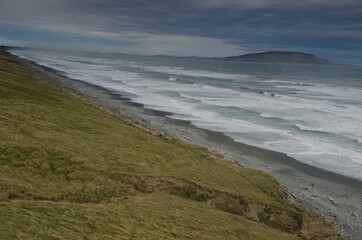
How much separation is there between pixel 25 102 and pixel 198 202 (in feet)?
62.5

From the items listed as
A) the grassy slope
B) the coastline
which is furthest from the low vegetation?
the coastline

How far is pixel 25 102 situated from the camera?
26562mm

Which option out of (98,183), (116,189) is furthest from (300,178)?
(98,183)

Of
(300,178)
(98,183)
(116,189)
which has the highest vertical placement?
(98,183)

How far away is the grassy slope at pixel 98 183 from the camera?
11758 millimetres

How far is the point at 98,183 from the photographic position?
1580cm

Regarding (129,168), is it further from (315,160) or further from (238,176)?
(315,160)

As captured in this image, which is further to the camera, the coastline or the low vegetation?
the coastline

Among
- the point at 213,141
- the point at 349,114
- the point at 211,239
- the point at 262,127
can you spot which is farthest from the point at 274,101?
the point at 211,239

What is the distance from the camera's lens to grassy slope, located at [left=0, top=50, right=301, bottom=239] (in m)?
11.8

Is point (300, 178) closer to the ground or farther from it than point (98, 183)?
closer to the ground

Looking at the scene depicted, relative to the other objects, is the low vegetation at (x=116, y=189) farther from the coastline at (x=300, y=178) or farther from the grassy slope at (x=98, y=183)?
the coastline at (x=300, y=178)

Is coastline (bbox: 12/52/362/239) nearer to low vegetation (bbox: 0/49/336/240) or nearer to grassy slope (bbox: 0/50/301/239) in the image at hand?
low vegetation (bbox: 0/49/336/240)

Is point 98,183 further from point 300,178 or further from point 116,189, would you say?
point 300,178
